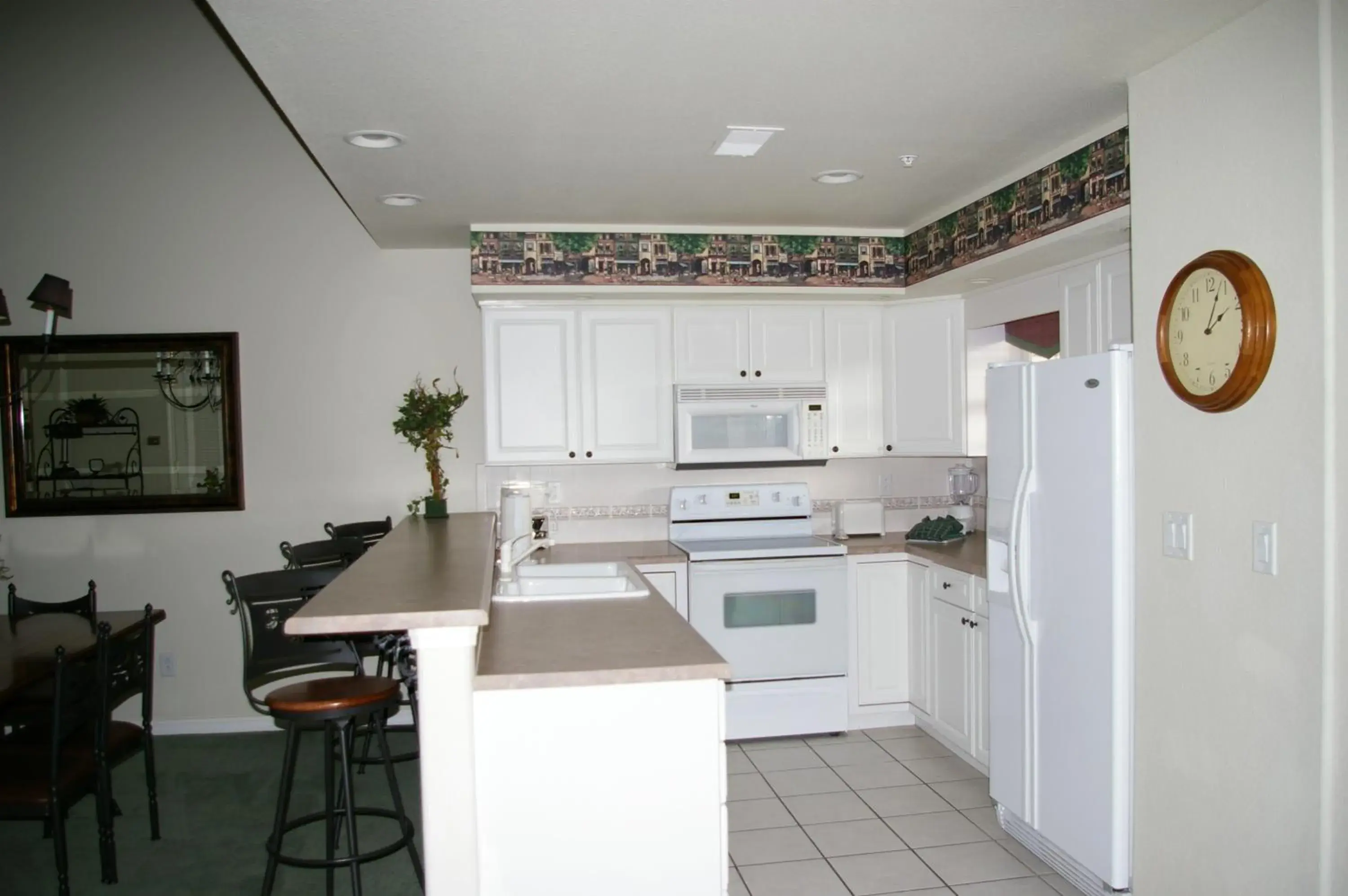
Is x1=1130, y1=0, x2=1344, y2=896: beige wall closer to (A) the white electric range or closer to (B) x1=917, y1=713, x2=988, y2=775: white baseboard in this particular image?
(B) x1=917, y1=713, x2=988, y2=775: white baseboard

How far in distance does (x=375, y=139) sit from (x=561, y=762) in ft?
6.91

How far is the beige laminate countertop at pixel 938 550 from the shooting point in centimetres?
403

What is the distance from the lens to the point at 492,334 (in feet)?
15.0

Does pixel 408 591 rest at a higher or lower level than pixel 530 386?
lower

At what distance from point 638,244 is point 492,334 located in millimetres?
830

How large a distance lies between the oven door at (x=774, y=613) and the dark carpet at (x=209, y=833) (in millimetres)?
1505

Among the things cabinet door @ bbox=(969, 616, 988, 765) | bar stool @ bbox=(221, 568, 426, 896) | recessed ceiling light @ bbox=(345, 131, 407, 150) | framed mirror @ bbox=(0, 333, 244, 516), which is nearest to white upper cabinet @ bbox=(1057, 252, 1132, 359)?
cabinet door @ bbox=(969, 616, 988, 765)

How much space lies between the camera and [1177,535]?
2588mm

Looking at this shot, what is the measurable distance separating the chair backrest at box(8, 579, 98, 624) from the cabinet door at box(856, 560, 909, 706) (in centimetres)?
333

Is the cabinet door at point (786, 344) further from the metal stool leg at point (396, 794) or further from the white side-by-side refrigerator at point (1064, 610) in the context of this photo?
the metal stool leg at point (396, 794)

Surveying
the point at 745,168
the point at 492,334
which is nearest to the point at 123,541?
the point at 492,334

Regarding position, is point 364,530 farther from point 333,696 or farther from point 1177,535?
point 1177,535

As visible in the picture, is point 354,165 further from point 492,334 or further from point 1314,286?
point 1314,286

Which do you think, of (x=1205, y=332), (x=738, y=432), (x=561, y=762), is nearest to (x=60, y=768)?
(x=561, y=762)
